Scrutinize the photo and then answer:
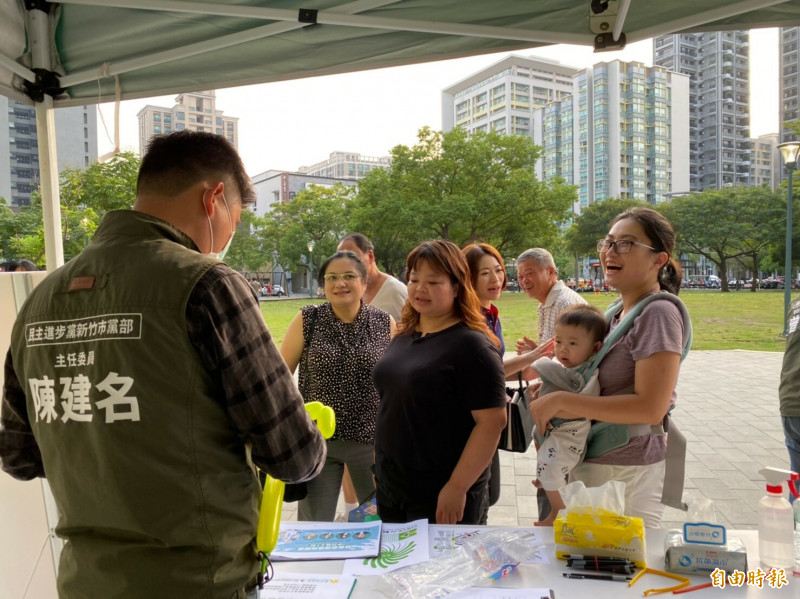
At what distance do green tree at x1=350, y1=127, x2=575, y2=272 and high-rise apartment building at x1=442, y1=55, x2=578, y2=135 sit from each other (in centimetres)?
1180

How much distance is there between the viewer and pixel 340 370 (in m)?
2.49

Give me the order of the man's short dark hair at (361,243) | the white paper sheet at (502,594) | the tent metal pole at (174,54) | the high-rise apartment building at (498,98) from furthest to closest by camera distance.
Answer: the high-rise apartment building at (498,98) → the man's short dark hair at (361,243) → the tent metal pole at (174,54) → the white paper sheet at (502,594)

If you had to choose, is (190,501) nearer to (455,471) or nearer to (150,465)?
(150,465)

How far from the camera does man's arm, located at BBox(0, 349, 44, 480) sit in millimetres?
1062

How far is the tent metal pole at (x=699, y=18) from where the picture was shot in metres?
1.73

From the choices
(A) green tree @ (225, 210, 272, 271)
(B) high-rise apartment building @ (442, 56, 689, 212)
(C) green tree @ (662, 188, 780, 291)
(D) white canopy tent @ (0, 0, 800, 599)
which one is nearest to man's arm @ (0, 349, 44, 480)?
(D) white canopy tent @ (0, 0, 800, 599)

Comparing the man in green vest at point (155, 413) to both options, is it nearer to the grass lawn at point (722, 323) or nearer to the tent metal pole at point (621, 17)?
the tent metal pole at point (621, 17)

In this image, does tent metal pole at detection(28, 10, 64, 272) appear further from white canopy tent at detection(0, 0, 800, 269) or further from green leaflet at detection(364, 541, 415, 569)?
green leaflet at detection(364, 541, 415, 569)

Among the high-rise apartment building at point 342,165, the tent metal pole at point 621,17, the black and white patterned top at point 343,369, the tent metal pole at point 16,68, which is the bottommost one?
the black and white patterned top at point 343,369

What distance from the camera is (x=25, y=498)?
2.04m

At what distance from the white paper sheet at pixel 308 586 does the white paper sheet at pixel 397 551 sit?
0.05 metres

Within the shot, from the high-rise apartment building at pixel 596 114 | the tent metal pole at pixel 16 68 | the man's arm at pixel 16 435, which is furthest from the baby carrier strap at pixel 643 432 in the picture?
the high-rise apartment building at pixel 596 114

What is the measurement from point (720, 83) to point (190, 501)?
124ft

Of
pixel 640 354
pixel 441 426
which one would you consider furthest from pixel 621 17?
pixel 441 426
